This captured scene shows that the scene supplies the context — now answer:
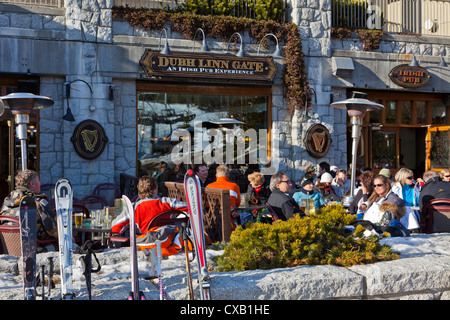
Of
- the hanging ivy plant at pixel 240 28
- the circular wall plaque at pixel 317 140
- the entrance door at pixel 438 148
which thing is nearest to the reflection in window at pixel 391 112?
the entrance door at pixel 438 148

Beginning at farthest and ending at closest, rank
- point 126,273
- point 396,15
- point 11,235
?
1. point 396,15
2. point 11,235
3. point 126,273

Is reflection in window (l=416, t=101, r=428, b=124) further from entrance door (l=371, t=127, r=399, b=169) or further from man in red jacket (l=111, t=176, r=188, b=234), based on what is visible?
man in red jacket (l=111, t=176, r=188, b=234)

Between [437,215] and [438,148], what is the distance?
791 cm

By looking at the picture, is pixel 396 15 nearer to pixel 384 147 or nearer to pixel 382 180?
pixel 384 147

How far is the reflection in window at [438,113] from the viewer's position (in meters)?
13.7

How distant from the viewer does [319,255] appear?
4.20 meters

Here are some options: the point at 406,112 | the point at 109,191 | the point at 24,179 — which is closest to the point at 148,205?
the point at 24,179

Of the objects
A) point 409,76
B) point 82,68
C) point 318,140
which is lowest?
point 318,140

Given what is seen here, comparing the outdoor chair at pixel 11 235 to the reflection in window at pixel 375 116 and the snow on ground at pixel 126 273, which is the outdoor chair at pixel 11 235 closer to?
the snow on ground at pixel 126 273

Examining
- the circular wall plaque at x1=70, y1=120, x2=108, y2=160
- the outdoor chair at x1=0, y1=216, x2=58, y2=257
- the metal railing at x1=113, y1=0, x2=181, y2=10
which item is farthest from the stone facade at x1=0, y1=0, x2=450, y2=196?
the outdoor chair at x1=0, y1=216, x2=58, y2=257

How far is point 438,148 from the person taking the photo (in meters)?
13.7

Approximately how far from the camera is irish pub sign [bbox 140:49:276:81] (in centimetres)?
1075

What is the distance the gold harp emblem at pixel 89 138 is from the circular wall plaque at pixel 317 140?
468 centimetres
